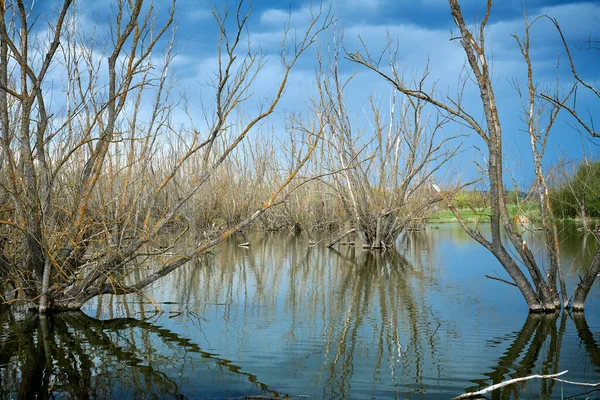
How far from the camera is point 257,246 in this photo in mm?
17188

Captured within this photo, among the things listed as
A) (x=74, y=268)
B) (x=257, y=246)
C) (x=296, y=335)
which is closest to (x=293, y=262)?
(x=257, y=246)

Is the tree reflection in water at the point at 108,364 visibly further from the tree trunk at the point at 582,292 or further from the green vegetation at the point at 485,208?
the tree trunk at the point at 582,292

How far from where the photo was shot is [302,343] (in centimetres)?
560

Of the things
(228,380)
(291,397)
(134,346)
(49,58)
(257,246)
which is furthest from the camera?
(257,246)

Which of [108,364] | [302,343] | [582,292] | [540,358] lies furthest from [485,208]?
[108,364]

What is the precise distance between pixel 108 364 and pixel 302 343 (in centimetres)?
168

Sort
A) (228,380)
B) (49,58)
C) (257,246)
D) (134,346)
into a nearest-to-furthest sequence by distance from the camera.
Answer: (228,380), (134,346), (49,58), (257,246)

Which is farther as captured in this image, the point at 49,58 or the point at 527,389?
the point at 49,58

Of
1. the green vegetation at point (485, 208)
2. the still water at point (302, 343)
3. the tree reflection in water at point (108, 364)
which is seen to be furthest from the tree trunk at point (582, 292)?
the tree reflection in water at point (108, 364)

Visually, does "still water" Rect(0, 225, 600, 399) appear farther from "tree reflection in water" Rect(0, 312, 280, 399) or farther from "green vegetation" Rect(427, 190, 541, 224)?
"green vegetation" Rect(427, 190, 541, 224)

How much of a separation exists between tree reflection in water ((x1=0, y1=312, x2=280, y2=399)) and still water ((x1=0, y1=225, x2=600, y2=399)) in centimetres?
1

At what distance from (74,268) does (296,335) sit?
10.0 feet

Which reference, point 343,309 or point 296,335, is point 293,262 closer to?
point 343,309

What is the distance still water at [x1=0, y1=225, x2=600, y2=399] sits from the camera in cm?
438
